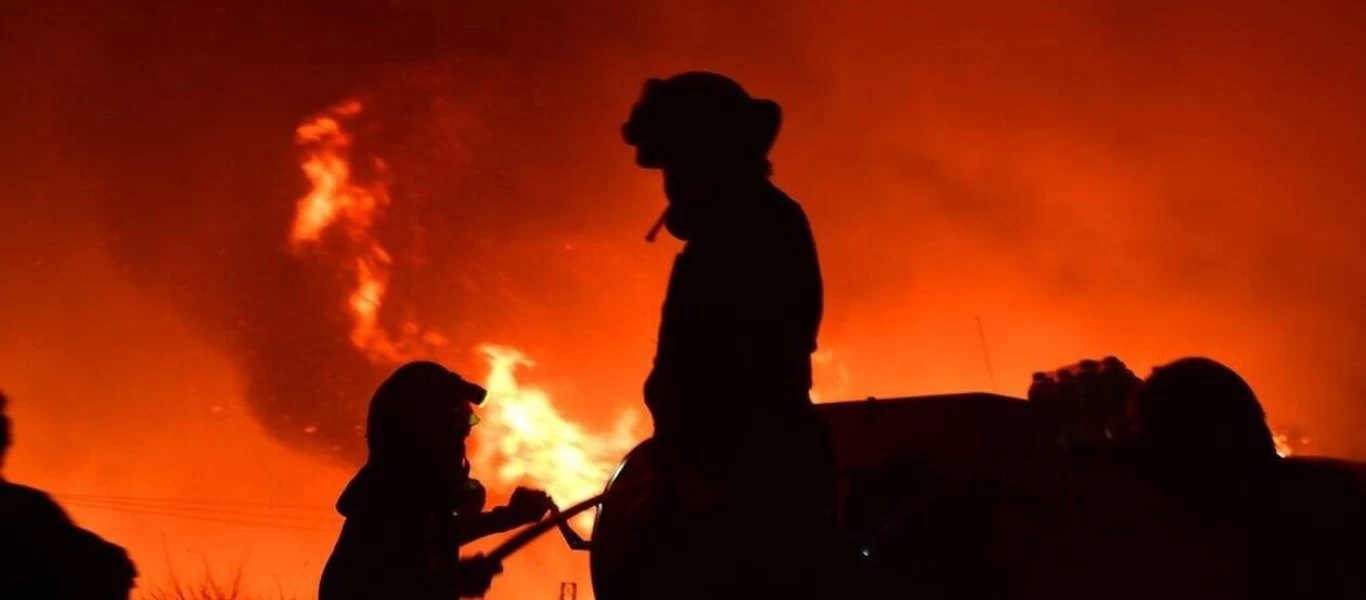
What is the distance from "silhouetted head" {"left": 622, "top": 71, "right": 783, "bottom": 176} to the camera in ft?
7.37

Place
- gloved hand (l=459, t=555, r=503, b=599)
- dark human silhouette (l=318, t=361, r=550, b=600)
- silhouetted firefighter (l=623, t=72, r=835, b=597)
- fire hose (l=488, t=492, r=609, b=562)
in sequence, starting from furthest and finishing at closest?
dark human silhouette (l=318, t=361, r=550, b=600) → gloved hand (l=459, t=555, r=503, b=599) → fire hose (l=488, t=492, r=609, b=562) → silhouetted firefighter (l=623, t=72, r=835, b=597)

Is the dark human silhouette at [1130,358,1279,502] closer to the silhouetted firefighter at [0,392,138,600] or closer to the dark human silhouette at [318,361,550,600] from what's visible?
the dark human silhouette at [318,361,550,600]

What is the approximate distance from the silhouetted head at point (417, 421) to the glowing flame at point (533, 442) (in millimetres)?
27513

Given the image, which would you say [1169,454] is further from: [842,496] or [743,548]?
[743,548]

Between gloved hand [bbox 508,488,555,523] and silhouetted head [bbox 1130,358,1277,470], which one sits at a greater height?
gloved hand [bbox 508,488,555,523]

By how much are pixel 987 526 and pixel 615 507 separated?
4.22ft

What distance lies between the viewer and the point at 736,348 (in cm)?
197

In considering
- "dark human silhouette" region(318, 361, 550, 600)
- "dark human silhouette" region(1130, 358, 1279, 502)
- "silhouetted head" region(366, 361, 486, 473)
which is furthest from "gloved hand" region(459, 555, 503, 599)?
"dark human silhouette" region(1130, 358, 1279, 502)

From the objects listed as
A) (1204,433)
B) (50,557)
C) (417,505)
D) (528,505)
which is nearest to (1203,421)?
(1204,433)

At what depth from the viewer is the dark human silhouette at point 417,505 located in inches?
133

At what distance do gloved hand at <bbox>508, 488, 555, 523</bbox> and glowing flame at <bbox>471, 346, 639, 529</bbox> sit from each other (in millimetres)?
27410

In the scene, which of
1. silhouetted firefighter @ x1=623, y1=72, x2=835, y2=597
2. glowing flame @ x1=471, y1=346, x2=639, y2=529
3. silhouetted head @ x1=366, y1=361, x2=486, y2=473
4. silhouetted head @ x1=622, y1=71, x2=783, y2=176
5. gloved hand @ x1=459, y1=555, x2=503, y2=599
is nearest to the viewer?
silhouetted firefighter @ x1=623, y1=72, x2=835, y2=597

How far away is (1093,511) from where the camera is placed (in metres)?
3.18

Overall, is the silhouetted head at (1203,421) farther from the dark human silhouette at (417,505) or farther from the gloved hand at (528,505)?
the gloved hand at (528,505)
